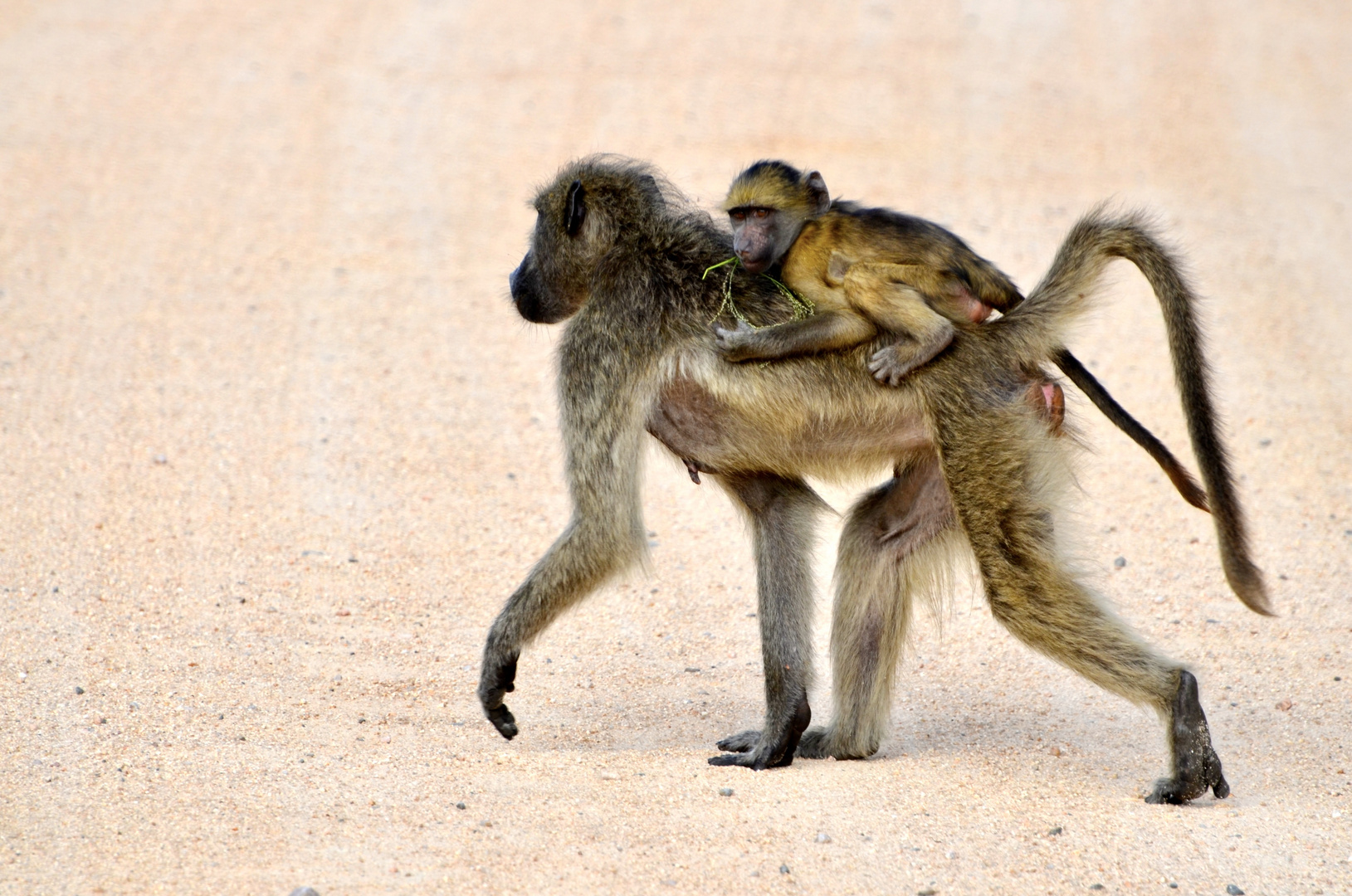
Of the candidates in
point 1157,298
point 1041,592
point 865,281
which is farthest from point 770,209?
point 1041,592

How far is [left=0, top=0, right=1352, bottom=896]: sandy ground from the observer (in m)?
4.09

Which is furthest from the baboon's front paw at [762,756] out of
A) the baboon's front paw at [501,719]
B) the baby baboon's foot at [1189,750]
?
the baby baboon's foot at [1189,750]

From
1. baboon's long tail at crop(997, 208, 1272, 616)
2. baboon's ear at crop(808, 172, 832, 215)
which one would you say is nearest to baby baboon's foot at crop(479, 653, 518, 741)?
baboon's ear at crop(808, 172, 832, 215)

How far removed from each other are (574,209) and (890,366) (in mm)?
1306

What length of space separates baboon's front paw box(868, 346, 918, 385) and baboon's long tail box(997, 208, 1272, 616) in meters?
0.37

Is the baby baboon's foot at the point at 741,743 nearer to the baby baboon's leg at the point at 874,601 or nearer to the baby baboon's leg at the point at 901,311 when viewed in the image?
the baby baboon's leg at the point at 874,601

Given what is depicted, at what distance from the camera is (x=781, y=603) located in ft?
16.4

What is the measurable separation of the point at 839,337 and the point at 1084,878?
177cm

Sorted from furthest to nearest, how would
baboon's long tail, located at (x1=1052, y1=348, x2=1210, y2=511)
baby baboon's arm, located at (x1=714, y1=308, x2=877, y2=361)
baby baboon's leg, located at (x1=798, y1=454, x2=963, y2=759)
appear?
baby baboon's leg, located at (x1=798, y1=454, x2=963, y2=759)
baboon's long tail, located at (x1=1052, y1=348, x2=1210, y2=511)
baby baboon's arm, located at (x1=714, y1=308, x2=877, y2=361)

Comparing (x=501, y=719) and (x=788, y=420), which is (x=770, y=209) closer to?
(x=788, y=420)

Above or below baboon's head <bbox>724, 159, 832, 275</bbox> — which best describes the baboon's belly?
below

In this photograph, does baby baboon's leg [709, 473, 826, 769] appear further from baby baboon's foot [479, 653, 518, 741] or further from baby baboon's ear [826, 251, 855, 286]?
baby baboon's ear [826, 251, 855, 286]

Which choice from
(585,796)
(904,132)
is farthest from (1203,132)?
(585,796)

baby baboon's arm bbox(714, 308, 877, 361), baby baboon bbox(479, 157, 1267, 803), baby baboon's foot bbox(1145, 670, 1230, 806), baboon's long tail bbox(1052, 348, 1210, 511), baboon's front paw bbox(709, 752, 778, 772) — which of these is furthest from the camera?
baboon's front paw bbox(709, 752, 778, 772)
